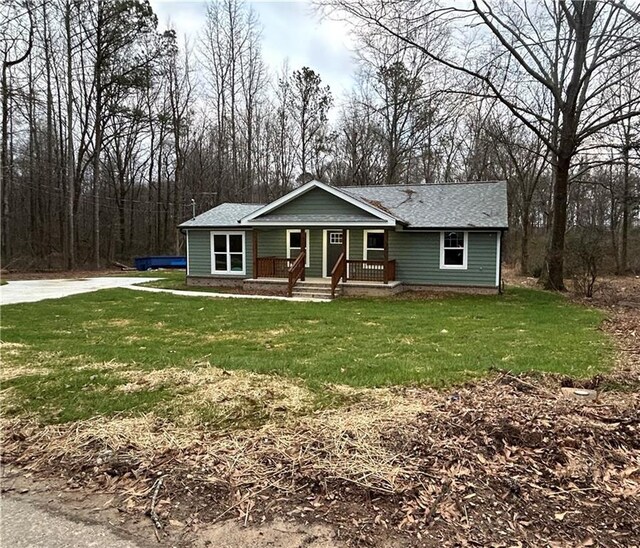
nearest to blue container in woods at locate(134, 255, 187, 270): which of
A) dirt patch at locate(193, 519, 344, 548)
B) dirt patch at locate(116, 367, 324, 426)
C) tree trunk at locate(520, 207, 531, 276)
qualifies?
tree trunk at locate(520, 207, 531, 276)

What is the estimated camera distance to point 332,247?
16.4 meters

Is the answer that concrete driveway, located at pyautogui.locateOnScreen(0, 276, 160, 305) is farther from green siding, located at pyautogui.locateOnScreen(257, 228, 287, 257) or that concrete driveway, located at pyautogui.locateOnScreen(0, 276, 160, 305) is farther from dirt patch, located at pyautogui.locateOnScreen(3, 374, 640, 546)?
dirt patch, located at pyautogui.locateOnScreen(3, 374, 640, 546)

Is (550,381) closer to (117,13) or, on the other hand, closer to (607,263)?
(607,263)

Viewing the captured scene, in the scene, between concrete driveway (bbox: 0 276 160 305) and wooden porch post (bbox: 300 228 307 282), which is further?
wooden porch post (bbox: 300 228 307 282)

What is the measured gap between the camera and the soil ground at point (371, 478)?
95.7 inches

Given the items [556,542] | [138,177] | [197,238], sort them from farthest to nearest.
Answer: [138,177], [197,238], [556,542]

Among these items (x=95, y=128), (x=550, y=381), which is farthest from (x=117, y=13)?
(x=550, y=381)

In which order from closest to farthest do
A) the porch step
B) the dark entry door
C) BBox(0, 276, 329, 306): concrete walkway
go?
BBox(0, 276, 329, 306): concrete walkway, the porch step, the dark entry door

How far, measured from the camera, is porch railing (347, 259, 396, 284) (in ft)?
48.4

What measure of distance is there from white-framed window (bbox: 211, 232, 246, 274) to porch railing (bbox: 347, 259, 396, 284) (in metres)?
4.61

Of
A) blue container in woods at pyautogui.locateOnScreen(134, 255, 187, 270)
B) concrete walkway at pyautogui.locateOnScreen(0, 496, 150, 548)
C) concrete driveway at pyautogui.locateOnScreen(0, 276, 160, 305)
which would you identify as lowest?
concrete walkway at pyautogui.locateOnScreen(0, 496, 150, 548)

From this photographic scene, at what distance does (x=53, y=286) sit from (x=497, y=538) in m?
17.9

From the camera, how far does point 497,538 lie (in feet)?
7.68

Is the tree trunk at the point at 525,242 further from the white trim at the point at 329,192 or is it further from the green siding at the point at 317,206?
the green siding at the point at 317,206
